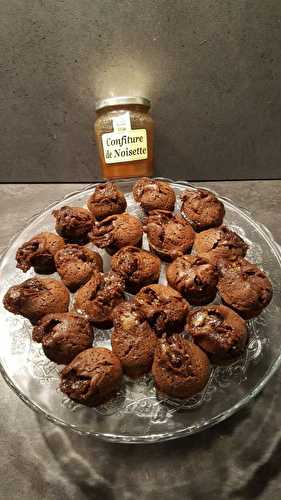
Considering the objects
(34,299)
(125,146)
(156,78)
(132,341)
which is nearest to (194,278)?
(132,341)

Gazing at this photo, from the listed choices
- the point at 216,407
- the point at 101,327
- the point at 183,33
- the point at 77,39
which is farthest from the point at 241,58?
the point at 216,407

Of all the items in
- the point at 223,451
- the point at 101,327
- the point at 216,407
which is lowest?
the point at 223,451

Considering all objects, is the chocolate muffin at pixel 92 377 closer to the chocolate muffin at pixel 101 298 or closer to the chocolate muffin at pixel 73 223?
the chocolate muffin at pixel 101 298

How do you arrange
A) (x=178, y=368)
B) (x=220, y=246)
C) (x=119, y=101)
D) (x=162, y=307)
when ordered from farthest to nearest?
1. (x=119, y=101)
2. (x=220, y=246)
3. (x=162, y=307)
4. (x=178, y=368)

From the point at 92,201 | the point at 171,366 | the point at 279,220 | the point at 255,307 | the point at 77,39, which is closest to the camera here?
the point at 171,366

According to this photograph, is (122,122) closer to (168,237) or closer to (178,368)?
(168,237)

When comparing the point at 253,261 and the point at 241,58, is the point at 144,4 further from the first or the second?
the point at 253,261
